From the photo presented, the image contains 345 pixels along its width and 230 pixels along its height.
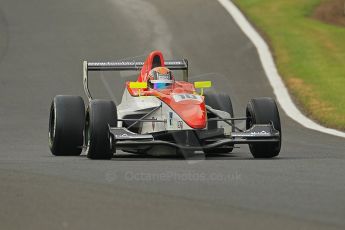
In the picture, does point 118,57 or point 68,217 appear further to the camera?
point 118,57

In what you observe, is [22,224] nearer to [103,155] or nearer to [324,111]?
[103,155]

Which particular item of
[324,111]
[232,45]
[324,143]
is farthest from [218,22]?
[324,143]

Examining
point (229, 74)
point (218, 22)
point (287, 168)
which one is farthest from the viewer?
point (218, 22)

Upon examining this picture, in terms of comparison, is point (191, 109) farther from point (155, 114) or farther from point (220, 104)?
point (220, 104)

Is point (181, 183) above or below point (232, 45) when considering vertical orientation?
below

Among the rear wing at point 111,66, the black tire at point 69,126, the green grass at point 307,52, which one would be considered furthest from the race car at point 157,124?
the green grass at point 307,52

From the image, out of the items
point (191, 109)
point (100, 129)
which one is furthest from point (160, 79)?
point (100, 129)

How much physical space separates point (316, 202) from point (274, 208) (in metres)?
0.63

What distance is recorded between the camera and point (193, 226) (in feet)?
28.8

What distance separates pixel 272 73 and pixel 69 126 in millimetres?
13651

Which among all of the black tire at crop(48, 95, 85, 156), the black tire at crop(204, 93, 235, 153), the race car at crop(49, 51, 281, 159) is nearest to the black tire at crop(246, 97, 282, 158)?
the race car at crop(49, 51, 281, 159)

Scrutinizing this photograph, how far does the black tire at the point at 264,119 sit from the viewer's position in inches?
646

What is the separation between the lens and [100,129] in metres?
15.7

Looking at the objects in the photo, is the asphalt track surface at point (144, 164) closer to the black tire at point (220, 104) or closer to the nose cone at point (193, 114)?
the black tire at point (220, 104)
